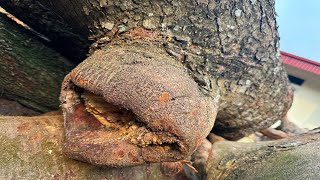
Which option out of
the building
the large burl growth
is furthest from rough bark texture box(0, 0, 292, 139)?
the building

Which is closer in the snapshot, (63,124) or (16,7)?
(63,124)

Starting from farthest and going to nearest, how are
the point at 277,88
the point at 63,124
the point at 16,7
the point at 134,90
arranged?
1. the point at 277,88
2. the point at 16,7
3. the point at 63,124
4. the point at 134,90

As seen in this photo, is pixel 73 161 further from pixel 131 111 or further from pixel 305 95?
pixel 305 95

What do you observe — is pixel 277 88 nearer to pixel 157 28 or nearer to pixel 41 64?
pixel 157 28

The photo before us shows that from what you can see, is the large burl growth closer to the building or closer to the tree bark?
the tree bark

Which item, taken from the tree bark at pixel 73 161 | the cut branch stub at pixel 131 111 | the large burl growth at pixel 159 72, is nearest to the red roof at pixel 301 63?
the large burl growth at pixel 159 72

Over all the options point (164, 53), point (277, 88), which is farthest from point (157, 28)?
point (277, 88)

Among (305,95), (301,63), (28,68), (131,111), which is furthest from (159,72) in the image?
(305,95)
